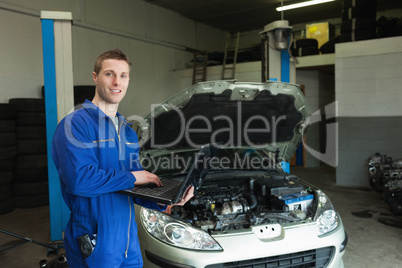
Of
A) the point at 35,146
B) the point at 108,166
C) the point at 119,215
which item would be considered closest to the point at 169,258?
the point at 119,215

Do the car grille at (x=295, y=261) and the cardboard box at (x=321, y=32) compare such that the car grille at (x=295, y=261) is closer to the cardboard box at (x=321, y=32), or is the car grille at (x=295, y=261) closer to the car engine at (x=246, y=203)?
the car engine at (x=246, y=203)

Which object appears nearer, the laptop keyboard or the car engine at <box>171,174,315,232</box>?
the laptop keyboard

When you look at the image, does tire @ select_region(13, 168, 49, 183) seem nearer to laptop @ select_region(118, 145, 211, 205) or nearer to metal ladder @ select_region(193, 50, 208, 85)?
laptop @ select_region(118, 145, 211, 205)

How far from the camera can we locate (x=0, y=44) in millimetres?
5422

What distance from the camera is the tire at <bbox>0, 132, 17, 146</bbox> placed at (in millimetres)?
4375

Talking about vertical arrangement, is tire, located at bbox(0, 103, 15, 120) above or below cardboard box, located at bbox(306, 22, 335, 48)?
below

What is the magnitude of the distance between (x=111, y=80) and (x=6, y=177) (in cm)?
395

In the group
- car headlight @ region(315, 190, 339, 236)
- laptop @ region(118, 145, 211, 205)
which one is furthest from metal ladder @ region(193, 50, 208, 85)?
laptop @ region(118, 145, 211, 205)

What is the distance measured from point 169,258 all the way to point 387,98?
17.6 feet

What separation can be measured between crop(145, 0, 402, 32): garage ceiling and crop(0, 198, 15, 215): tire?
6189 mm

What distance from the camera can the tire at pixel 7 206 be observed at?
14.4 ft

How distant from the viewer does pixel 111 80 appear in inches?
54.1

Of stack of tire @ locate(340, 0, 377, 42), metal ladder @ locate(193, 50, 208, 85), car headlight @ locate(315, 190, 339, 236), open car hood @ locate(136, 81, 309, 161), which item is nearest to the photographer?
car headlight @ locate(315, 190, 339, 236)

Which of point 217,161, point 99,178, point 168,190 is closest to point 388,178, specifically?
point 217,161
